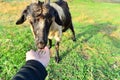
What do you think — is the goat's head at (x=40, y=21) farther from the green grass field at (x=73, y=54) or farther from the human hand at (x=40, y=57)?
the human hand at (x=40, y=57)

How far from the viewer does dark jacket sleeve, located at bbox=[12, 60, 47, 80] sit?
213 cm

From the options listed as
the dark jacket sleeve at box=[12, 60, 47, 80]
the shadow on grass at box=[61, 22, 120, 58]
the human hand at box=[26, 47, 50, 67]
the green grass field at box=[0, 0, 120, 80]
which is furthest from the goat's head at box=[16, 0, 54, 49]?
the dark jacket sleeve at box=[12, 60, 47, 80]

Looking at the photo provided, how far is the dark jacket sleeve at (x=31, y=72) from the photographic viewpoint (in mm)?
2127

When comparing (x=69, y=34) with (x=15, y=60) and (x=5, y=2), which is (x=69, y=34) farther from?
(x=5, y=2)

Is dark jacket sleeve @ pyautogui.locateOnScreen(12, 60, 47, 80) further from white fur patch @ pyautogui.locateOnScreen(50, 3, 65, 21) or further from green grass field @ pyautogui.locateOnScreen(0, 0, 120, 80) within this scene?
white fur patch @ pyautogui.locateOnScreen(50, 3, 65, 21)

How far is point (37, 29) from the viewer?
6.02m

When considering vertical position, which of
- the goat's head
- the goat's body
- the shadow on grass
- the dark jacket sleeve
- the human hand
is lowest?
the shadow on grass

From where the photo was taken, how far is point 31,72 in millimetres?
2174

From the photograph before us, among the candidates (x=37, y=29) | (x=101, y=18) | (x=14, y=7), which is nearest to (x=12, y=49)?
(x=37, y=29)

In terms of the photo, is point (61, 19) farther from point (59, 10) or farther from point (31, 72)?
point (31, 72)

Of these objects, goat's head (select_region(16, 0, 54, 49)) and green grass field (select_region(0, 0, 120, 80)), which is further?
green grass field (select_region(0, 0, 120, 80))

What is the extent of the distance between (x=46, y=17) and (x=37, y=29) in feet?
1.01

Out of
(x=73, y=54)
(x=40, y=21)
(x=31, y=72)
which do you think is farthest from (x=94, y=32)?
(x=31, y=72)

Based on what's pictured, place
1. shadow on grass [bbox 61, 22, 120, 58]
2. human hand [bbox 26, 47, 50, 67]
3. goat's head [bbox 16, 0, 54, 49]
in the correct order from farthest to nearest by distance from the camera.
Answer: shadow on grass [bbox 61, 22, 120, 58]
goat's head [bbox 16, 0, 54, 49]
human hand [bbox 26, 47, 50, 67]
